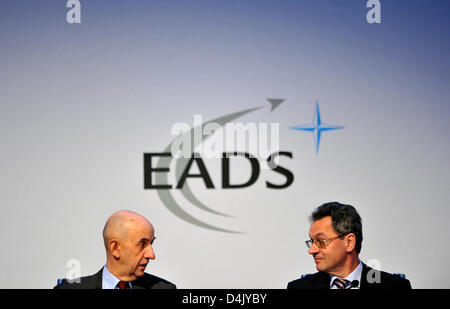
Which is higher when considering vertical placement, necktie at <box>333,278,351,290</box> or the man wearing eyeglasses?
the man wearing eyeglasses

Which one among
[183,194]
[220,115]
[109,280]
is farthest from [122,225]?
[220,115]

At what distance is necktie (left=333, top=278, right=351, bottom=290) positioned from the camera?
3461 mm

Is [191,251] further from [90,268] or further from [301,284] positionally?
[301,284]

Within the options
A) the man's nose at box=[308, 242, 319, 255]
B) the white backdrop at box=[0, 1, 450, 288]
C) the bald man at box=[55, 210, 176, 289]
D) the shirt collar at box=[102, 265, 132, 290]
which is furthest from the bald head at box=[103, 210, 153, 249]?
the white backdrop at box=[0, 1, 450, 288]

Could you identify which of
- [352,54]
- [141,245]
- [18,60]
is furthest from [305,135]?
[18,60]

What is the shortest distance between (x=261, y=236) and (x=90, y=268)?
1394mm

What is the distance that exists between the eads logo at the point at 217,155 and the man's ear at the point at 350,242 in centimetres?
115

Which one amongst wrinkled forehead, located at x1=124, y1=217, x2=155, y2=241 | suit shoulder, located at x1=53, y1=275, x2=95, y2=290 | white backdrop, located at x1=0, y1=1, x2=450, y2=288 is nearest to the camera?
suit shoulder, located at x1=53, y1=275, x2=95, y2=290

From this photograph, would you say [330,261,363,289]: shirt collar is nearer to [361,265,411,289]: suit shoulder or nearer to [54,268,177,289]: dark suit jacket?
[361,265,411,289]: suit shoulder

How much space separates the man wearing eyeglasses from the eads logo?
1075mm

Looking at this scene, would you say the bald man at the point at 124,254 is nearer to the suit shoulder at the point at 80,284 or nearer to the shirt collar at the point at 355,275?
the suit shoulder at the point at 80,284

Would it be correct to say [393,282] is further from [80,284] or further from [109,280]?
[80,284]

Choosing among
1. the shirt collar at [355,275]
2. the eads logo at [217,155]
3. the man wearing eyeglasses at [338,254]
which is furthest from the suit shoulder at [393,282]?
the eads logo at [217,155]

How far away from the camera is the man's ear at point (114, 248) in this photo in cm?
325
